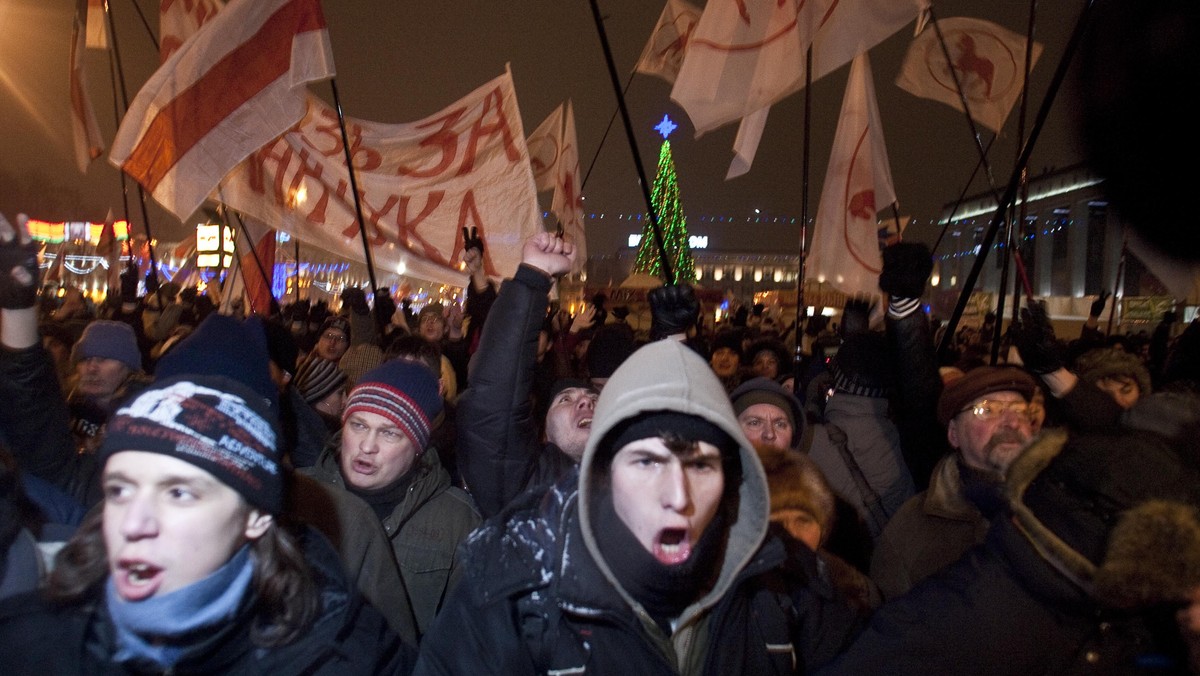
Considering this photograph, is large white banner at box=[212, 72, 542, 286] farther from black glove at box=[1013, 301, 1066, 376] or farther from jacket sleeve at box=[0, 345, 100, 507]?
black glove at box=[1013, 301, 1066, 376]

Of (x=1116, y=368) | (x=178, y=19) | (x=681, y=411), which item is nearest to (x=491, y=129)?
(x=178, y=19)

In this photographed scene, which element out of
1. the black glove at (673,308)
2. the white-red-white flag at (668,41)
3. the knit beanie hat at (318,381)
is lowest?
the knit beanie hat at (318,381)

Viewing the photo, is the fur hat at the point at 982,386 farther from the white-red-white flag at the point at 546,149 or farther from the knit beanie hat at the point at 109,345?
the white-red-white flag at the point at 546,149

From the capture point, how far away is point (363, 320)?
7047 millimetres

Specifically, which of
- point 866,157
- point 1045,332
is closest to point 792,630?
point 1045,332

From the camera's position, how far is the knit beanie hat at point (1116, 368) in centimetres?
446

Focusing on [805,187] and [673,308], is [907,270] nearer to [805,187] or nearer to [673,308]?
[673,308]

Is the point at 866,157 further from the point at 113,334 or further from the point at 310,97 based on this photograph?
the point at 113,334

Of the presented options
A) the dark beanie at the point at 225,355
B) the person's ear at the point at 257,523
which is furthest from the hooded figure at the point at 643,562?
the dark beanie at the point at 225,355

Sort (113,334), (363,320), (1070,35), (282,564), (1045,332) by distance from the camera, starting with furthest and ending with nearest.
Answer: (363,320)
(113,334)
(1070,35)
(1045,332)
(282,564)

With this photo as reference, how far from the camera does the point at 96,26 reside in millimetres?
8805

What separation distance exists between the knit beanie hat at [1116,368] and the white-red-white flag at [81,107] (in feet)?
26.8

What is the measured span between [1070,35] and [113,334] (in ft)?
15.2

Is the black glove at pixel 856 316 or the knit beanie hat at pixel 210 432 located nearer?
the knit beanie hat at pixel 210 432
